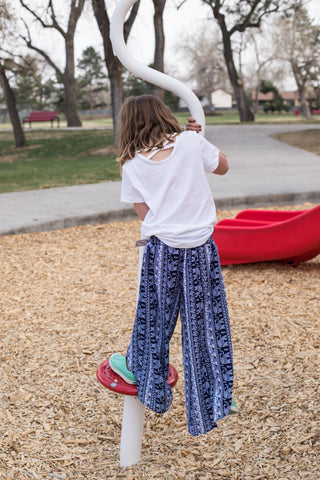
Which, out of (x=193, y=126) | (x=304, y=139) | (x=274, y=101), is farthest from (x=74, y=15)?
(x=274, y=101)

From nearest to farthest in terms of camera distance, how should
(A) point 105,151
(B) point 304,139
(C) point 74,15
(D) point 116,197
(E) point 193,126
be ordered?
(E) point 193,126 → (D) point 116,197 → (B) point 304,139 → (A) point 105,151 → (C) point 74,15

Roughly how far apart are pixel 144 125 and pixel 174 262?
0.56m

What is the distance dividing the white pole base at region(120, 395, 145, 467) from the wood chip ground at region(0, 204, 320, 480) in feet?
0.19

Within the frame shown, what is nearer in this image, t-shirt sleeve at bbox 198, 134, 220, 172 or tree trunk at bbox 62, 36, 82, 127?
t-shirt sleeve at bbox 198, 134, 220, 172

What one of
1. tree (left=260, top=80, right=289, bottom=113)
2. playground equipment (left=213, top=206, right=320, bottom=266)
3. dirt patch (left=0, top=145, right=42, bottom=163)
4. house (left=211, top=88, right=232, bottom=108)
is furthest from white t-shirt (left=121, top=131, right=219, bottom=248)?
house (left=211, top=88, right=232, bottom=108)

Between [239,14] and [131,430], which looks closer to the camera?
[131,430]

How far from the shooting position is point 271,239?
193 inches

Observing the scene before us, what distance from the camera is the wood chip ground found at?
250cm

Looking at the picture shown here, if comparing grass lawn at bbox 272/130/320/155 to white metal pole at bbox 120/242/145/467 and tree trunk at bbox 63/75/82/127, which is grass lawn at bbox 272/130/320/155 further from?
tree trunk at bbox 63/75/82/127

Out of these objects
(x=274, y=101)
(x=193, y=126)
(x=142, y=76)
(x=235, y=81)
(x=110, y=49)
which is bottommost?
(x=193, y=126)

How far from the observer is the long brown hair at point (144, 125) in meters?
2.16

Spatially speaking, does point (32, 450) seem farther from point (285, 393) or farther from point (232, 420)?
point (285, 393)

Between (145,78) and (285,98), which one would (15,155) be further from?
(285,98)

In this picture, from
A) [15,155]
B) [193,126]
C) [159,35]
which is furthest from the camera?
[15,155]
